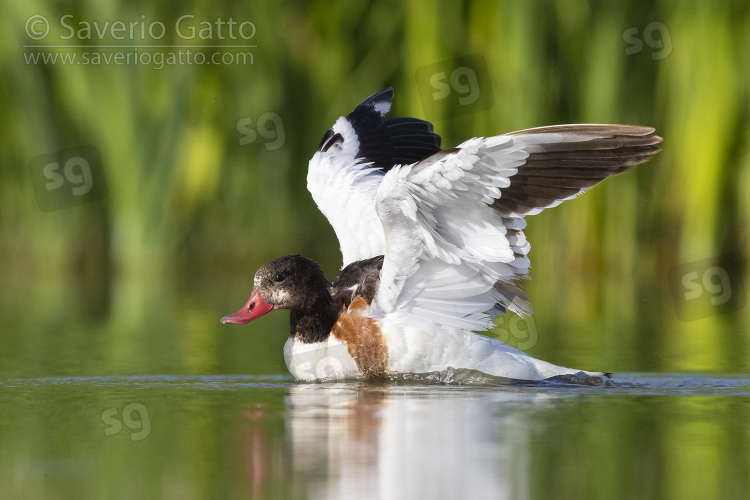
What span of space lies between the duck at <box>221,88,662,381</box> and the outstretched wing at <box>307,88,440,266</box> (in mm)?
652

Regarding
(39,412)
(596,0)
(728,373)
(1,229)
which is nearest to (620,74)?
(596,0)

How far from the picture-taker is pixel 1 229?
12.9 meters

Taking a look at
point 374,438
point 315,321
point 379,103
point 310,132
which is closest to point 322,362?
point 315,321

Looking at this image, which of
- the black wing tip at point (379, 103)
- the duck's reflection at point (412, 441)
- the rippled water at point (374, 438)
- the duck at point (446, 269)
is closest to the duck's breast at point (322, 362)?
the duck at point (446, 269)

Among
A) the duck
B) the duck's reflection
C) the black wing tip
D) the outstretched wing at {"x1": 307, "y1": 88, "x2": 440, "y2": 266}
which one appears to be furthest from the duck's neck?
the black wing tip

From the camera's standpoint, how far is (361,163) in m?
8.70

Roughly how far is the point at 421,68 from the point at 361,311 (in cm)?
550

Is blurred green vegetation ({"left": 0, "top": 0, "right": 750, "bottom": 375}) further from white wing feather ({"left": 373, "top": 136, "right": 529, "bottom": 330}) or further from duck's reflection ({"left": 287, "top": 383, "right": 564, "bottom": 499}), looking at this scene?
duck's reflection ({"left": 287, "top": 383, "right": 564, "bottom": 499})

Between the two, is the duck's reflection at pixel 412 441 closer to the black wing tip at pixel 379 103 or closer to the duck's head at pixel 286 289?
the duck's head at pixel 286 289

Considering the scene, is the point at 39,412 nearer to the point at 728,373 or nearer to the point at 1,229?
the point at 728,373

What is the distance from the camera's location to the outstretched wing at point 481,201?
5.83 metres

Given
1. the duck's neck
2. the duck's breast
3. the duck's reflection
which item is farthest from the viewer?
the duck's neck

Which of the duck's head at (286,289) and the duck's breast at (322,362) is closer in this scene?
the duck's breast at (322,362)

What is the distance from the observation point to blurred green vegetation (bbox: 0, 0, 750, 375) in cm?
1144
